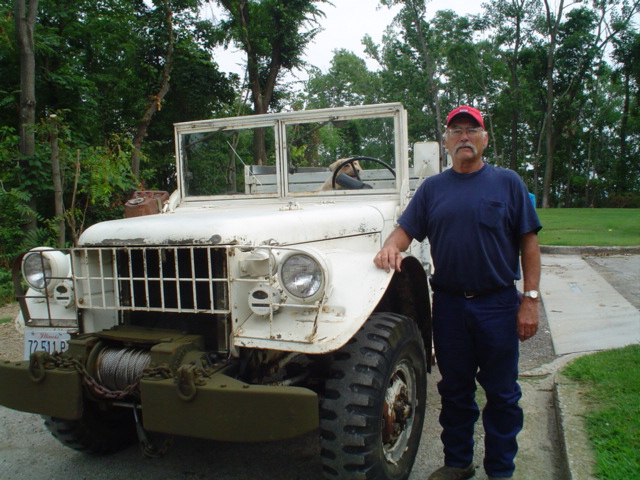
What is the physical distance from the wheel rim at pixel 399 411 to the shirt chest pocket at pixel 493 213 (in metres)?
0.82

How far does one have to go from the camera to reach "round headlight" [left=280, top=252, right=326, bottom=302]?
2357mm

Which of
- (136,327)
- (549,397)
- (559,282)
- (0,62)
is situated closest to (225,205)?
(136,327)

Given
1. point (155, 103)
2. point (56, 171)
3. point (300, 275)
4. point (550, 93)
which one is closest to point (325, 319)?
point (300, 275)

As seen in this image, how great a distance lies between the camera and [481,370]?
8.62 feet

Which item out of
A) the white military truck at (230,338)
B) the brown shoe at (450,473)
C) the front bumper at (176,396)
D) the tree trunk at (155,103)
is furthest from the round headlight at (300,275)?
the tree trunk at (155,103)

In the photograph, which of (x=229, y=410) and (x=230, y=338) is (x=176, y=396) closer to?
(x=229, y=410)

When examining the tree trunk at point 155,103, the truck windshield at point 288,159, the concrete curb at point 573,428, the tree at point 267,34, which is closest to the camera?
the concrete curb at point 573,428

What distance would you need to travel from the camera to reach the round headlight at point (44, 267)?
2.96m

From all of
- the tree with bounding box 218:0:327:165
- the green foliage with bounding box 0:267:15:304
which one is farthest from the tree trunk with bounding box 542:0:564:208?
the green foliage with bounding box 0:267:15:304

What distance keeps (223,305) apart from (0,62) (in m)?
11.1

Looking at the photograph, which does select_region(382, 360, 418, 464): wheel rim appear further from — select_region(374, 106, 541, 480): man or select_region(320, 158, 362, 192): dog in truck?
select_region(320, 158, 362, 192): dog in truck

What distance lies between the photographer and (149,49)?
16422 mm

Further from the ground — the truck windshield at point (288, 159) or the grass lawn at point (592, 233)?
the truck windshield at point (288, 159)

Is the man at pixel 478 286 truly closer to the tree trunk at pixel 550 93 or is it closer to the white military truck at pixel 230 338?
the white military truck at pixel 230 338
